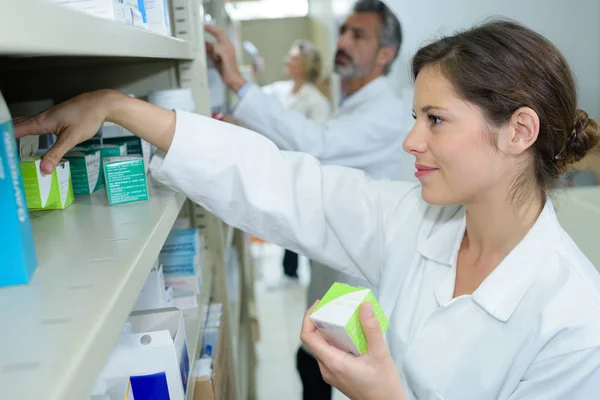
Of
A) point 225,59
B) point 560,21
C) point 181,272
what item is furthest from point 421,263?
point 225,59

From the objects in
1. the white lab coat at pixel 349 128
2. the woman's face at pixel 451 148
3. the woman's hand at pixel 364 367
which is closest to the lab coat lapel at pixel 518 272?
the woman's face at pixel 451 148

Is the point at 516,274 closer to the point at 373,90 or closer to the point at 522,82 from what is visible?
the point at 522,82

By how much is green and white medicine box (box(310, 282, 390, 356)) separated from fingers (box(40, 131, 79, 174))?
418 mm

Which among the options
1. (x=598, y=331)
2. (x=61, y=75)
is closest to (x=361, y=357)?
(x=598, y=331)

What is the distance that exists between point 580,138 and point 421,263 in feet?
1.26

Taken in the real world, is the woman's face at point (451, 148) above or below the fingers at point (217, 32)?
below

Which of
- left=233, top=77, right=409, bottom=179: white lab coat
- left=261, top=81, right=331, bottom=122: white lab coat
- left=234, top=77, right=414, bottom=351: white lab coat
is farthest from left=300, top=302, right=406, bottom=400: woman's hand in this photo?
left=261, top=81, right=331, bottom=122: white lab coat

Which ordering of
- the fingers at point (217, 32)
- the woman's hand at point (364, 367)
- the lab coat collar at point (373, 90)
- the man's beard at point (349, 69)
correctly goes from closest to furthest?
the woman's hand at point (364, 367)
the fingers at point (217, 32)
the lab coat collar at point (373, 90)
the man's beard at point (349, 69)

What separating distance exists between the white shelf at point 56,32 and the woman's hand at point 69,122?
23 centimetres

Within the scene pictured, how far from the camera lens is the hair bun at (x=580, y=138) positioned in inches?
37.3

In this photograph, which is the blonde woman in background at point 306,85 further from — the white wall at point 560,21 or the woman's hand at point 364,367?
the woman's hand at point 364,367

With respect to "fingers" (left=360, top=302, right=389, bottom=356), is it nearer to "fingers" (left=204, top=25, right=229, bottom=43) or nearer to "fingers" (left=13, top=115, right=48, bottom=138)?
"fingers" (left=13, top=115, right=48, bottom=138)

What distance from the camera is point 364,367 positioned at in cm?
75

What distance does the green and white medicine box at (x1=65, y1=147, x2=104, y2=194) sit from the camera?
0.80 m
